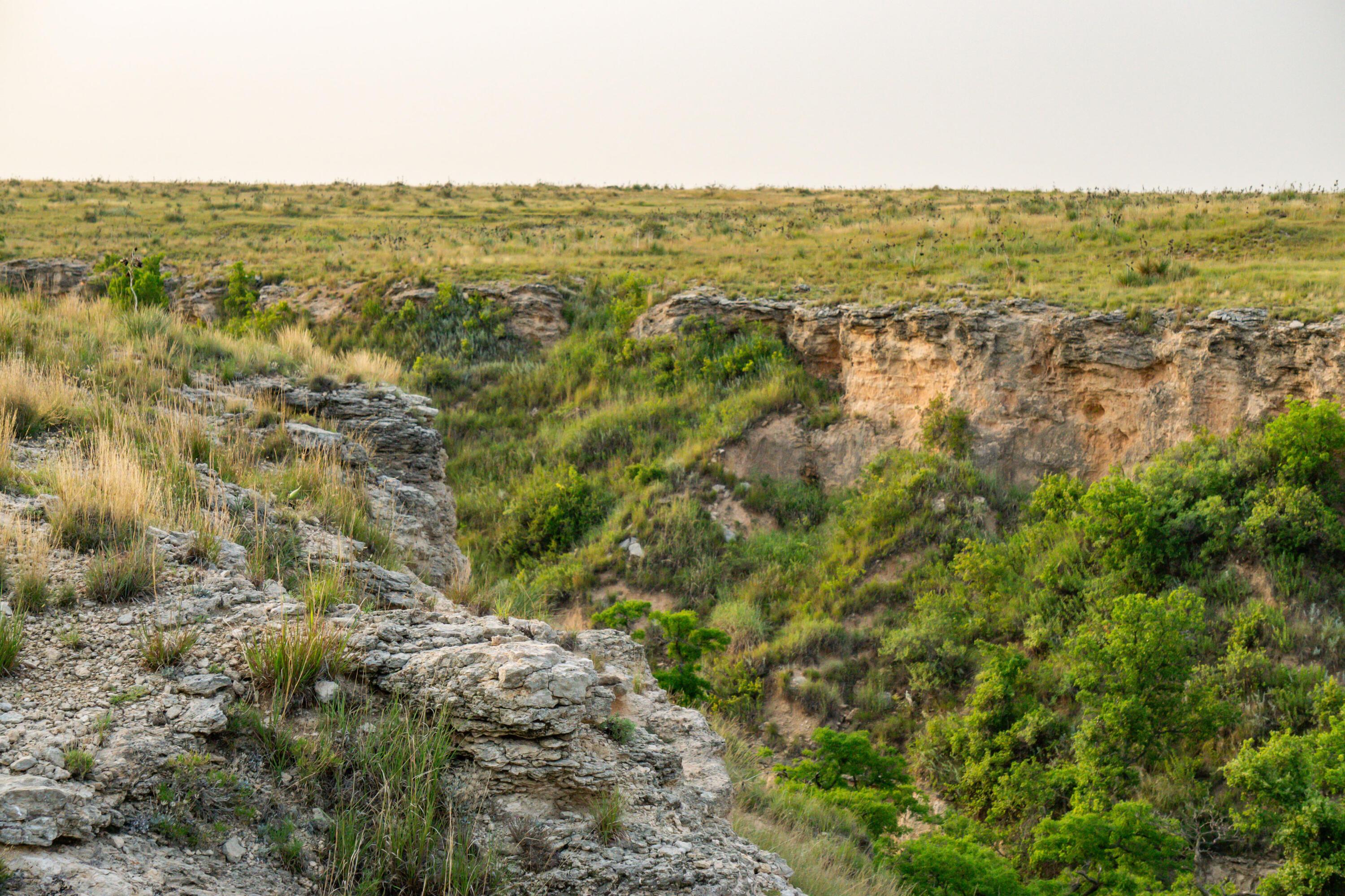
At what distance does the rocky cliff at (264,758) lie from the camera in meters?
2.78

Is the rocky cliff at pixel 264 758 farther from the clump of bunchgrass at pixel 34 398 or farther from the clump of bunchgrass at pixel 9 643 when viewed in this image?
the clump of bunchgrass at pixel 34 398

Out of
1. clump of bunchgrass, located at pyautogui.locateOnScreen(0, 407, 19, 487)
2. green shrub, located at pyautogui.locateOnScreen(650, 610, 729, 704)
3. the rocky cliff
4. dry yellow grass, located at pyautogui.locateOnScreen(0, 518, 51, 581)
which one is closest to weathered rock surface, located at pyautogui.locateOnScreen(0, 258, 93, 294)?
clump of bunchgrass, located at pyautogui.locateOnScreen(0, 407, 19, 487)

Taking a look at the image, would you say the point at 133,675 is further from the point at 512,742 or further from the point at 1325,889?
the point at 1325,889

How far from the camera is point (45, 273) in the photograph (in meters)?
21.4

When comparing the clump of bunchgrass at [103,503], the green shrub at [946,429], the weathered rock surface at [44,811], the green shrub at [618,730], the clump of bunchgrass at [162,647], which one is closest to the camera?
the weathered rock surface at [44,811]

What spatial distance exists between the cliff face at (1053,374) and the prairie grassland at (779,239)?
1.98ft

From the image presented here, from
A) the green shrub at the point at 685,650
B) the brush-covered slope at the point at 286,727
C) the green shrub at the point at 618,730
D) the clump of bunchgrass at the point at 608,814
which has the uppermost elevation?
the brush-covered slope at the point at 286,727

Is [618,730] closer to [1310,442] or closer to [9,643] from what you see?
[9,643]

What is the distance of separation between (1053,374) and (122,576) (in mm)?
13520

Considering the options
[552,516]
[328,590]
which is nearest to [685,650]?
[552,516]

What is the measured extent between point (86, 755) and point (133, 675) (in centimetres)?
61

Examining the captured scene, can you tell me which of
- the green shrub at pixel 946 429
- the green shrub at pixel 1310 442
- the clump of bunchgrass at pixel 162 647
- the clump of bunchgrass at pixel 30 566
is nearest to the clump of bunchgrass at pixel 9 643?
the clump of bunchgrass at pixel 30 566

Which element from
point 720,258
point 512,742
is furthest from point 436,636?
point 720,258

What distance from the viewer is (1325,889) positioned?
7.14 m
